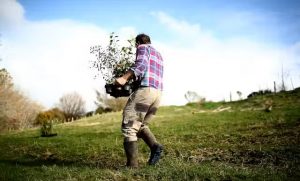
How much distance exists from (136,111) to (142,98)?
0.85ft

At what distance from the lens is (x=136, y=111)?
627 centimetres

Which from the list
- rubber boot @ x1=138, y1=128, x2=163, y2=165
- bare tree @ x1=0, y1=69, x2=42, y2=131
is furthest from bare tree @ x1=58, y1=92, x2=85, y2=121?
rubber boot @ x1=138, y1=128, x2=163, y2=165

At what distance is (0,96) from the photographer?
4859 cm

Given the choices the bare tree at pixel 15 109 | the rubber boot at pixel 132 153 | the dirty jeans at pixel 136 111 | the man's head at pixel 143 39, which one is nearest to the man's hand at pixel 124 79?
the dirty jeans at pixel 136 111

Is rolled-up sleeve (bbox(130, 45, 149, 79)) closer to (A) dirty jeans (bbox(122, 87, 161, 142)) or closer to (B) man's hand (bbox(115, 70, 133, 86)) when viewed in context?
(B) man's hand (bbox(115, 70, 133, 86))

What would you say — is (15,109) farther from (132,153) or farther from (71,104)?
(132,153)

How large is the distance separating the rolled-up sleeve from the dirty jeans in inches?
11.9

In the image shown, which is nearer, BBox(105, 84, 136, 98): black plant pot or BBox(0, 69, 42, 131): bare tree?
BBox(105, 84, 136, 98): black plant pot

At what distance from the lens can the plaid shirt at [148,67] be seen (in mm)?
6306

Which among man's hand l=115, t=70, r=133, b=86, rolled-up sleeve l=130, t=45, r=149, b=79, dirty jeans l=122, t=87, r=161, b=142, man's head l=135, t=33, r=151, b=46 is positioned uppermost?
man's head l=135, t=33, r=151, b=46

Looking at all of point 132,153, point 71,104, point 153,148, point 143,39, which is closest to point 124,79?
point 143,39

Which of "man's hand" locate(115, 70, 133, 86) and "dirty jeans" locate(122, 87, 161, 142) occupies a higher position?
"man's hand" locate(115, 70, 133, 86)

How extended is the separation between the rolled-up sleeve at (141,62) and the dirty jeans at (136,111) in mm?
303

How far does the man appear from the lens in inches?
245
